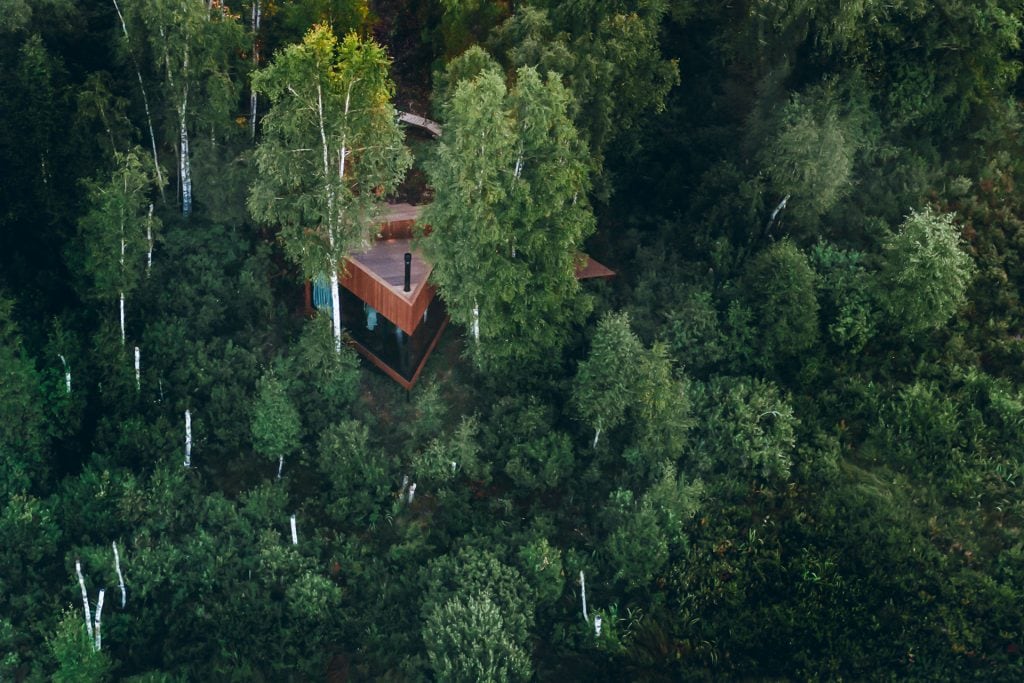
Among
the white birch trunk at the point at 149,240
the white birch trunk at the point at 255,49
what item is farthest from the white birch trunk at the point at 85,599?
the white birch trunk at the point at 255,49

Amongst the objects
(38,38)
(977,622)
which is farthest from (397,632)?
(38,38)

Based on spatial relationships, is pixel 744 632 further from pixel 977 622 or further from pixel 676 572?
pixel 977 622

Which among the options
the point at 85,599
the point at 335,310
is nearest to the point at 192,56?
the point at 335,310

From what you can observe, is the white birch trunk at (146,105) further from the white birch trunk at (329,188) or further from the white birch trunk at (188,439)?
the white birch trunk at (188,439)

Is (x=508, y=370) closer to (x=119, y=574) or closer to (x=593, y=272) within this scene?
(x=593, y=272)

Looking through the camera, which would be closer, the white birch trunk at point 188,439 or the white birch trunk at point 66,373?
the white birch trunk at point 66,373

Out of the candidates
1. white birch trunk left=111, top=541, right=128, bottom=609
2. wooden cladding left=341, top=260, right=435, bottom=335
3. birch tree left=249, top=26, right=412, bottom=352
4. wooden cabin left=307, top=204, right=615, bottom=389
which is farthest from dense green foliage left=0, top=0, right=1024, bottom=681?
wooden cladding left=341, top=260, right=435, bottom=335
